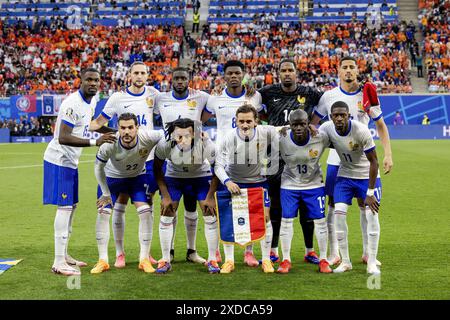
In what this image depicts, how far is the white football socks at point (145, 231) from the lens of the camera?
742 cm

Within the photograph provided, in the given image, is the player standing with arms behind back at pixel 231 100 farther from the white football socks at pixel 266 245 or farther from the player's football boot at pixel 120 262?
the player's football boot at pixel 120 262

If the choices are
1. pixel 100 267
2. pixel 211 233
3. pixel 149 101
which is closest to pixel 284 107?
pixel 149 101

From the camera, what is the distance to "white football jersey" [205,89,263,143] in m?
7.89

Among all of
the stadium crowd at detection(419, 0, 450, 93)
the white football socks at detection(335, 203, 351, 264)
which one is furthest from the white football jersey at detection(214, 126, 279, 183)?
the stadium crowd at detection(419, 0, 450, 93)

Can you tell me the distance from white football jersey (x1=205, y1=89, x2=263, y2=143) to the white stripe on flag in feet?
3.11

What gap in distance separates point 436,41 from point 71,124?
126 feet

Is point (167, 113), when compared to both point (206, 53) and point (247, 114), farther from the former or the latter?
point (206, 53)

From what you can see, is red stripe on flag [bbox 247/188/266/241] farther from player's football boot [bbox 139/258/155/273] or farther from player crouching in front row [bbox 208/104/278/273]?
player's football boot [bbox 139/258/155/273]

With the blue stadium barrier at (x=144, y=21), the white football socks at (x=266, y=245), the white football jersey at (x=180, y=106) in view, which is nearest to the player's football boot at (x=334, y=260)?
the white football socks at (x=266, y=245)

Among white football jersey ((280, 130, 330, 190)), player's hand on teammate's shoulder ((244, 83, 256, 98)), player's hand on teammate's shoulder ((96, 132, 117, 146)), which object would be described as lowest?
white football jersey ((280, 130, 330, 190))

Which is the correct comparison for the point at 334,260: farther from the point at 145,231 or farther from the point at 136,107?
the point at 136,107

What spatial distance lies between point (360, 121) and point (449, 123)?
30.9m
